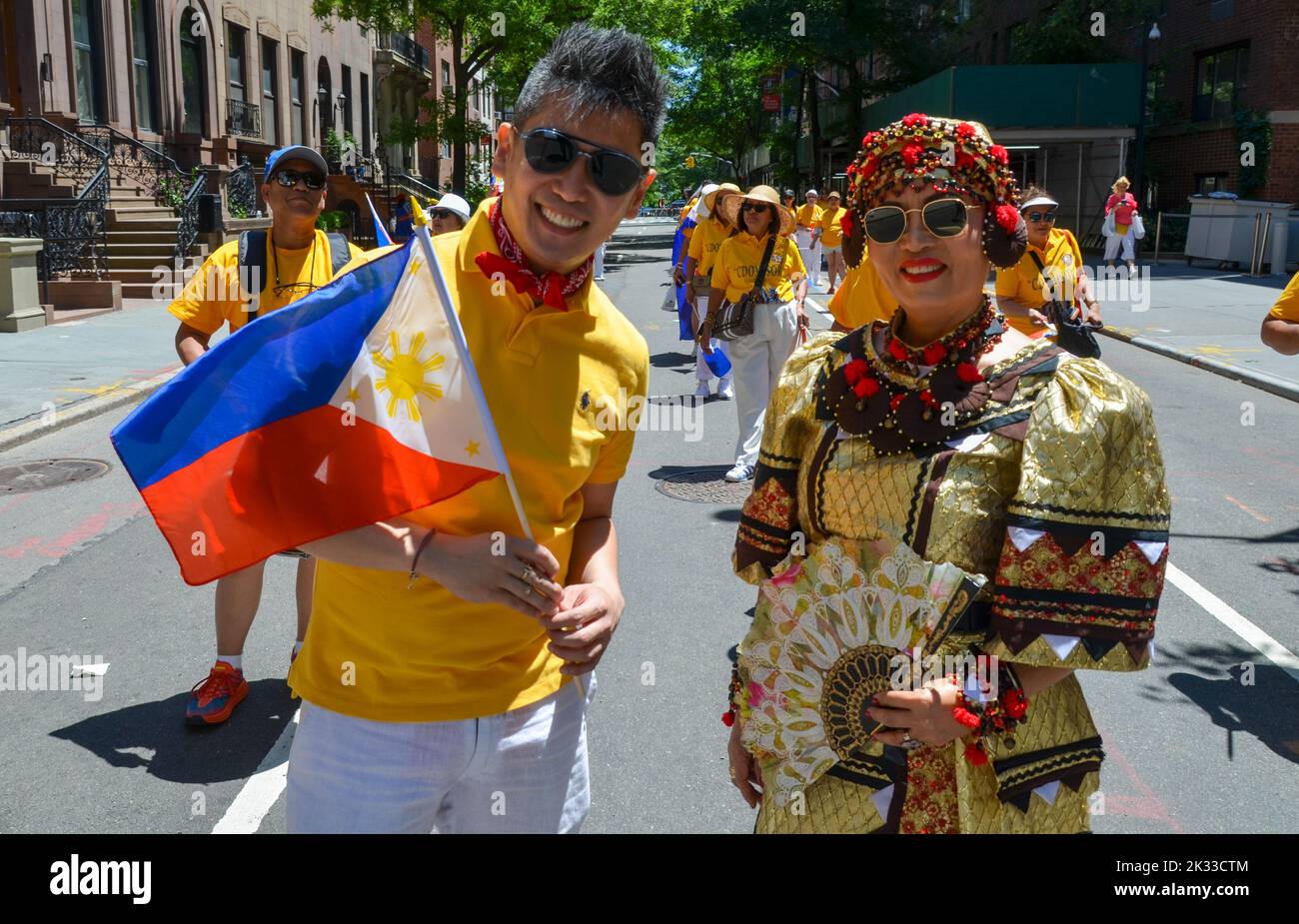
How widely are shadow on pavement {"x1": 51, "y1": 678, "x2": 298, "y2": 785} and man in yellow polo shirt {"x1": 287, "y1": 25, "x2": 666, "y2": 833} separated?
2.35 m

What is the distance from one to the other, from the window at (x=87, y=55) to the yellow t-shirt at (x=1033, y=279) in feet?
71.4

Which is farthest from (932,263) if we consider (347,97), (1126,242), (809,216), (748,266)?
(347,97)

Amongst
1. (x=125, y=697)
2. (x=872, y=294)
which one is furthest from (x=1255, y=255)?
(x=125, y=697)

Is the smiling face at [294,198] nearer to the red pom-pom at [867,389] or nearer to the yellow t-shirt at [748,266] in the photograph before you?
the red pom-pom at [867,389]

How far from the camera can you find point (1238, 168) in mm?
31906

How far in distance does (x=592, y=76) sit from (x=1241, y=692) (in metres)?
4.34

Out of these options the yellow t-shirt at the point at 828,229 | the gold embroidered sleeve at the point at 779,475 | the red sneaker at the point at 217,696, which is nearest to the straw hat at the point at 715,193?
the red sneaker at the point at 217,696

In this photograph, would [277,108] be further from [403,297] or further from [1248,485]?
[403,297]

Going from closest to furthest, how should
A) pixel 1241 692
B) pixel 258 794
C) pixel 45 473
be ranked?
pixel 258 794, pixel 1241 692, pixel 45 473

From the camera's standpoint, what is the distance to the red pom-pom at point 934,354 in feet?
7.64

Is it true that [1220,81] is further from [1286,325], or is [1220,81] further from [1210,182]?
[1286,325]

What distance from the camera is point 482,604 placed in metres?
2.23

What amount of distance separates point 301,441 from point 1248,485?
336 inches

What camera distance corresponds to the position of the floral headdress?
230 cm
